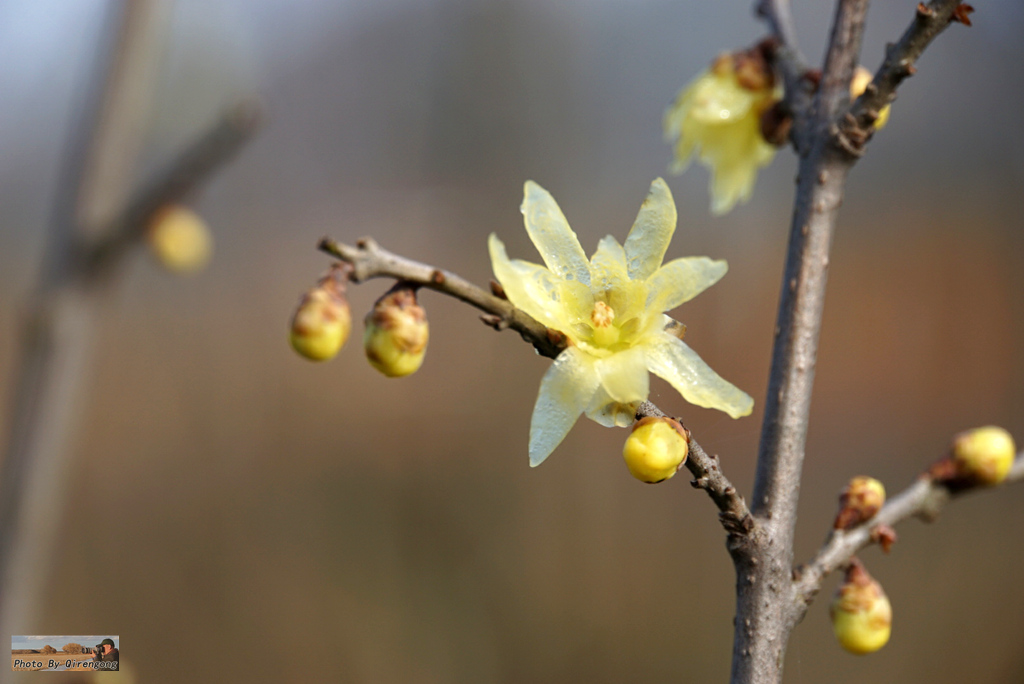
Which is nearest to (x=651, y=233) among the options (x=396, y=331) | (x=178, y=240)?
(x=396, y=331)

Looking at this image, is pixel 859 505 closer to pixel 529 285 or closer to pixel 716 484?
pixel 716 484

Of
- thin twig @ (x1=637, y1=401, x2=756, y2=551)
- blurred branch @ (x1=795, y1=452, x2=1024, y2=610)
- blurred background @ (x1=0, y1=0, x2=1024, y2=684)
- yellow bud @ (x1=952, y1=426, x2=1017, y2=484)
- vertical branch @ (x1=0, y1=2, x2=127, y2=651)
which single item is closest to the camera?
thin twig @ (x1=637, y1=401, x2=756, y2=551)

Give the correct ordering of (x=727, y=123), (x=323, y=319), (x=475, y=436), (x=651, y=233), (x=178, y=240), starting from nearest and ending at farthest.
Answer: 1. (x=323, y=319)
2. (x=651, y=233)
3. (x=727, y=123)
4. (x=178, y=240)
5. (x=475, y=436)

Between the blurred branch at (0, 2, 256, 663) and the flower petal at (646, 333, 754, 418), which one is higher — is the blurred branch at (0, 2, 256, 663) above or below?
above

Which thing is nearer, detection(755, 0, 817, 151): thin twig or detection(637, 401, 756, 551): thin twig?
detection(637, 401, 756, 551): thin twig

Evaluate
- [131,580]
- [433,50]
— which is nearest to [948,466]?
[131,580]

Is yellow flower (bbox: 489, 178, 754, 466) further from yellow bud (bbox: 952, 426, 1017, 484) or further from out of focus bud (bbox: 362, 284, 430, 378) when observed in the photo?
yellow bud (bbox: 952, 426, 1017, 484)

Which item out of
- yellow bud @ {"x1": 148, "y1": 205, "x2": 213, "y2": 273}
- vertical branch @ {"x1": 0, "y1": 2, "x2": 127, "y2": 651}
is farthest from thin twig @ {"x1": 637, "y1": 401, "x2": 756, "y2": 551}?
yellow bud @ {"x1": 148, "y1": 205, "x2": 213, "y2": 273}
